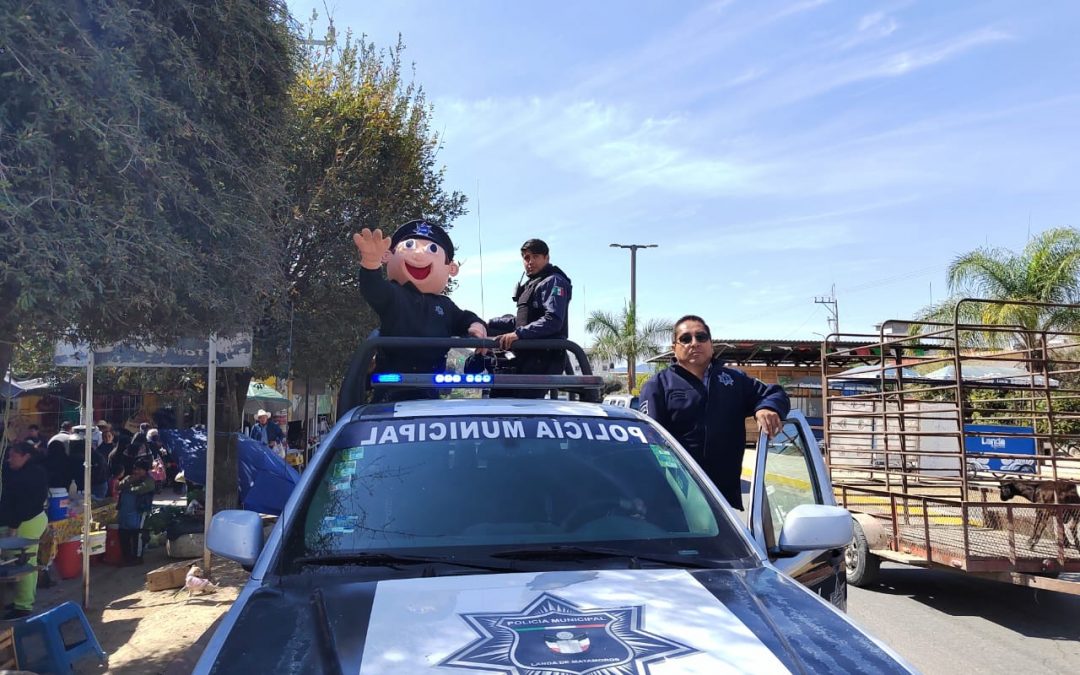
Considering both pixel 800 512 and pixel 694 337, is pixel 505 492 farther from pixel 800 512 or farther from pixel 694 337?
pixel 694 337

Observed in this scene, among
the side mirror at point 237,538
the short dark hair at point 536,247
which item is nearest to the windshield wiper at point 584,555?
the side mirror at point 237,538

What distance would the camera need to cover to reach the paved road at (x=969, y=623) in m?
5.96

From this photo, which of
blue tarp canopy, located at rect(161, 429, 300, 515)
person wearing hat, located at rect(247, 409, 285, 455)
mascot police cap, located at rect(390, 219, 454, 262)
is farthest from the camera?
person wearing hat, located at rect(247, 409, 285, 455)

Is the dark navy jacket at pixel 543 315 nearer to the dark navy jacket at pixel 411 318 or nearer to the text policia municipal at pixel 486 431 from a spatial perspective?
the dark navy jacket at pixel 411 318

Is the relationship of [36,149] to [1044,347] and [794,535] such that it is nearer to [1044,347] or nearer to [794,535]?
[794,535]

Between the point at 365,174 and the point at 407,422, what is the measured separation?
8.73 metres

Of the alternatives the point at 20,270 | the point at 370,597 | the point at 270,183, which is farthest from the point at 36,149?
the point at 370,597

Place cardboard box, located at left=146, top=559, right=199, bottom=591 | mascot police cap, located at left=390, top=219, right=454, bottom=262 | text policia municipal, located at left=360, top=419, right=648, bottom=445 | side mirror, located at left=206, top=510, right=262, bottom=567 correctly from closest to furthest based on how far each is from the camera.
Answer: side mirror, located at left=206, top=510, right=262, bottom=567
text policia municipal, located at left=360, top=419, right=648, bottom=445
mascot police cap, located at left=390, top=219, right=454, bottom=262
cardboard box, located at left=146, top=559, right=199, bottom=591

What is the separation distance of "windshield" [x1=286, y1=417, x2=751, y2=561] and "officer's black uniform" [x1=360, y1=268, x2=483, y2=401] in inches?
52.7

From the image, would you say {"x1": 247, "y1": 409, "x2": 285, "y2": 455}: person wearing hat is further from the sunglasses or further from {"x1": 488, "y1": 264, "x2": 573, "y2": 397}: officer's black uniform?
the sunglasses

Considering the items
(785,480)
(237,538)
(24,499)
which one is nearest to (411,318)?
(237,538)

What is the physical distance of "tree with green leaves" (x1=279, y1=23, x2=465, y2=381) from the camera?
35.5ft

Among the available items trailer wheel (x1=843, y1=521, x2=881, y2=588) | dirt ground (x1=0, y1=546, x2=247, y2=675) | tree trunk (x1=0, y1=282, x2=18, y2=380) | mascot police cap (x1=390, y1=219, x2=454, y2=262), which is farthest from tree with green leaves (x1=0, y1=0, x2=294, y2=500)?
trailer wheel (x1=843, y1=521, x2=881, y2=588)

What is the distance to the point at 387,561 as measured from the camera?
8.48 ft
